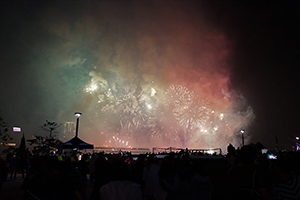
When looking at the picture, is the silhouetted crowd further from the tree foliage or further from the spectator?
the tree foliage

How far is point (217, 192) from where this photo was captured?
11.9 metres

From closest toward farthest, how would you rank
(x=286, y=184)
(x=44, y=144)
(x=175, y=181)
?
(x=286, y=184) < (x=175, y=181) < (x=44, y=144)

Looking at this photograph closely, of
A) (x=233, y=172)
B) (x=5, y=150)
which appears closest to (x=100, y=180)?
(x=233, y=172)

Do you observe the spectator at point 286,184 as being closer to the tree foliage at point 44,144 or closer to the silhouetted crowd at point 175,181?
the silhouetted crowd at point 175,181

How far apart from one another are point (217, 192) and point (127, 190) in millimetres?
10011

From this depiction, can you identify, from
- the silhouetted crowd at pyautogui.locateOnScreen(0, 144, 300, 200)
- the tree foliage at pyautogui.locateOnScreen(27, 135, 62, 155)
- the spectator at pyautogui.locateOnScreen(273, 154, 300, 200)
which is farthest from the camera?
the tree foliage at pyautogui.locateOnScreen(27, 135, 62, 155)

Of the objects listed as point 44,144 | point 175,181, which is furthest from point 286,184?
point 44,144

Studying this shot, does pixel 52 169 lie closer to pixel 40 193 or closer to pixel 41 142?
pixel 40 193

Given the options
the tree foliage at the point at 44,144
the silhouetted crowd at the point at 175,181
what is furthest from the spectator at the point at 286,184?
the tree foliage at the point at 44,144

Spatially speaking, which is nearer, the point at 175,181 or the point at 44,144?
the point at 175,181

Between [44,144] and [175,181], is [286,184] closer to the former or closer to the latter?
[175,181]

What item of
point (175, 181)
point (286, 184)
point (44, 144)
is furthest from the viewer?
point (44, 144)

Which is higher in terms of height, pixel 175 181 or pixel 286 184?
pixel 286 184

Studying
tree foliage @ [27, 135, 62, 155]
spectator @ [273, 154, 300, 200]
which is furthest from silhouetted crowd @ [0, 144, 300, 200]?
tree foliage @ [27, 135, 62, 155]
